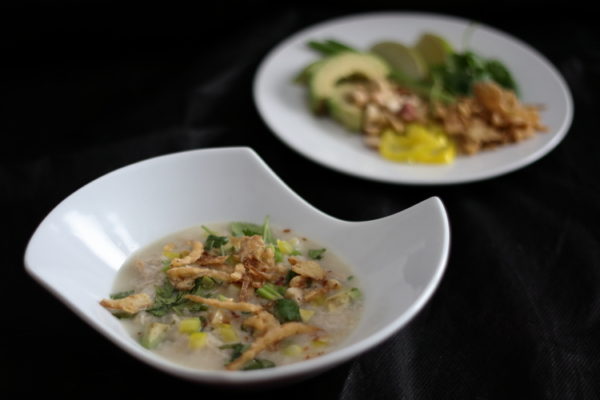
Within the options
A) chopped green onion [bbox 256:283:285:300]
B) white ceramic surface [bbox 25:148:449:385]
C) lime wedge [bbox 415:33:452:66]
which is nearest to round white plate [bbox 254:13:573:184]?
lime wedge [bbox 415:33:452:66]

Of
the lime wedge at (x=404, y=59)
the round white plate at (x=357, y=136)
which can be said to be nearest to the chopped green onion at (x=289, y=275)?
the round white plate at (x=357, y=136)

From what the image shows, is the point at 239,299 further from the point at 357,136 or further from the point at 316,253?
the point at 357,136

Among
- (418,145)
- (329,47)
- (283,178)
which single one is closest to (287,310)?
(283,178)

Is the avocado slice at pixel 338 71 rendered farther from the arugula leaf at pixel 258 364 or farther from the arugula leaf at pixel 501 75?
the arugula leaf at pixel 258 364

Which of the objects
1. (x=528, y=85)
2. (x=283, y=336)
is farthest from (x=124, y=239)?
(x=528, y=85)

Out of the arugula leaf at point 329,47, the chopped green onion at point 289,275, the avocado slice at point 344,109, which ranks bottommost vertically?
the avocado slice at point 344,109

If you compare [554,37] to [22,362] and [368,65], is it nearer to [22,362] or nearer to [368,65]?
[368,65]

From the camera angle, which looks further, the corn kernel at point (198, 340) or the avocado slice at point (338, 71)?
the avocado slice at point (338, 71)

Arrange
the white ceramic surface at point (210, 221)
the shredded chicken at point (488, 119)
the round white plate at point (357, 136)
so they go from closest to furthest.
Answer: the white ceramic surface at point (210, 221) → the round white plate at point (357, 136) → the shredded chicken at point (488, 119)
